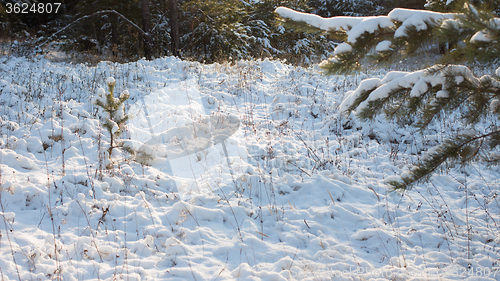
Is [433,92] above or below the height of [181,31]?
below

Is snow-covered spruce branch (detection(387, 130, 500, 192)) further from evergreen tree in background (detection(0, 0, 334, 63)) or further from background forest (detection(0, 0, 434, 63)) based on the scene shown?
background forest (detection(0, 0, 434, 63))

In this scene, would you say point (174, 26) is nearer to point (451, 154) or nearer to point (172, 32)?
point (172, 32)

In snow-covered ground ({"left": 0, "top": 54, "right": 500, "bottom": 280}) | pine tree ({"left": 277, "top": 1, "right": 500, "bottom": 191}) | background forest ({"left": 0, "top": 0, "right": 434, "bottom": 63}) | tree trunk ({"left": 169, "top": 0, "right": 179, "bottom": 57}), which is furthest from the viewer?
background forest ({"left": 0, "top": 0, "right": 434, "bottom": 63})

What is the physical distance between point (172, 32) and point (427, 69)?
34.9ft

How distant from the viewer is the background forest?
11.1m

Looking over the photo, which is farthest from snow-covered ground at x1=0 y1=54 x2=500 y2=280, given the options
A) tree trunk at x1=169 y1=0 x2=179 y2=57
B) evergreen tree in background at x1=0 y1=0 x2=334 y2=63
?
evergreen tree in background at x1=0 y1=0 x2=334 y2=63

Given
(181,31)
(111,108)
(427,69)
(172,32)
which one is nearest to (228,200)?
(111,108)

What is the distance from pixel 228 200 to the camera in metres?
3.66

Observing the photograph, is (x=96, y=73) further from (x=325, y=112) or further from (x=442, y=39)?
(x=442, y=39)

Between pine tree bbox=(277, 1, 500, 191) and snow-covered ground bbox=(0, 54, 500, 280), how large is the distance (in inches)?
10.8

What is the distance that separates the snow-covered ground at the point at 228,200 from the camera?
8.55ft

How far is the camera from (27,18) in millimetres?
16906

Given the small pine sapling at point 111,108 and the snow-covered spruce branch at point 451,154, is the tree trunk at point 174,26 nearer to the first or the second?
the small pine sapling at point 111,108

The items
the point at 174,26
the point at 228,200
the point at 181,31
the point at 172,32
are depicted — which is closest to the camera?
the point at 228,200
